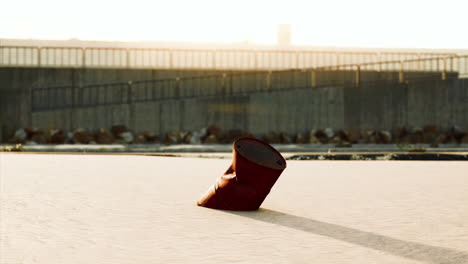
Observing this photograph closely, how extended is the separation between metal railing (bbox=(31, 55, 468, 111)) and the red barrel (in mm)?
23524

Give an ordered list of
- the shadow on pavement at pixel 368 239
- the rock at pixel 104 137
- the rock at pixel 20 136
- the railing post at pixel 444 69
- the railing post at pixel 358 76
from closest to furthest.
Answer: the shadow on pavement at pixel 368 239 < the rock at pixel 20 136 < the rock at pixel 104 137 < the railing post at pixel 358 76 < the railing post at pixel 444 69

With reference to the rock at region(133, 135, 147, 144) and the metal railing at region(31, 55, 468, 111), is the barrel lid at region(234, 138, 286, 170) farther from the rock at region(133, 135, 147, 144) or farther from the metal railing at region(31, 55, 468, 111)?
the metal railing at region(31, 55, 468, 111)

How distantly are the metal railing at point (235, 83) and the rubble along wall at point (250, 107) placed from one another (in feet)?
0.37

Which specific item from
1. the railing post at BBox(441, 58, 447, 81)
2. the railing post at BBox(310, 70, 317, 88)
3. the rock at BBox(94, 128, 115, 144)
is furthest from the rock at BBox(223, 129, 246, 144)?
the railing post at BBox(441, 58, 447, 81)

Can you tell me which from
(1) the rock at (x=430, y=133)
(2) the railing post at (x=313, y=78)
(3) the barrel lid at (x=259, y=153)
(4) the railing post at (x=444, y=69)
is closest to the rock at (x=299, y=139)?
(2) the railing post at (x=313, y=78)

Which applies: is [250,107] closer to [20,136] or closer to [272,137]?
[272,137]

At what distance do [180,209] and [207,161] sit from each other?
10.3m

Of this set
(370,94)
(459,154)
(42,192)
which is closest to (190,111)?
(370,94)

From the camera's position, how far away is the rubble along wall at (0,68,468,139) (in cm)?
3155

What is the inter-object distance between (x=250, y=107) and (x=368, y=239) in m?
25.0

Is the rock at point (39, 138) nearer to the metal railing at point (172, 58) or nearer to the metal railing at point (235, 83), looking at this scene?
the metal railing at point (235, 83)

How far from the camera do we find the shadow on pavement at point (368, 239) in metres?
6.03

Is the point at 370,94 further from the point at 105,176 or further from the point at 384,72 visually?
the point at 105,176

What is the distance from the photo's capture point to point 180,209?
8.93m
